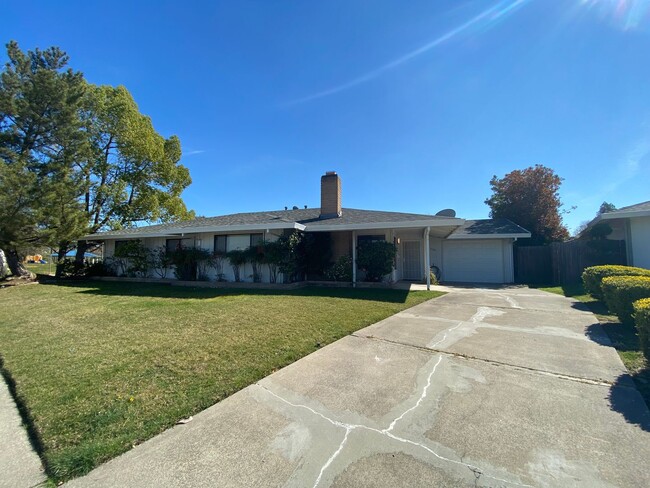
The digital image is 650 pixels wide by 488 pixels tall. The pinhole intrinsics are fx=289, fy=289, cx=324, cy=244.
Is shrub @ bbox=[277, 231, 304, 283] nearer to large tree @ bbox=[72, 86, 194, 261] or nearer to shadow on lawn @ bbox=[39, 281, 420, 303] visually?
shadow on lawn @ bbox=[39, 281, 420, 303]

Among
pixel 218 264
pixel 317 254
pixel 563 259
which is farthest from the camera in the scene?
pixel 563 259

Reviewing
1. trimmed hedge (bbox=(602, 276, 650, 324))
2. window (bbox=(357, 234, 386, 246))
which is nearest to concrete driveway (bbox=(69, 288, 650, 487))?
trimmed hedge (bbox=(602, 276, 650, 324))

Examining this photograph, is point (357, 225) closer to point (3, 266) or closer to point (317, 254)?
point (317, 254)

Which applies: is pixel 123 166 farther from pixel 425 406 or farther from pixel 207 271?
pixel 425 406

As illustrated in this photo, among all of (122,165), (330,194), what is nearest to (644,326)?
(330,194)

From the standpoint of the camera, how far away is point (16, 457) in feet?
7.18

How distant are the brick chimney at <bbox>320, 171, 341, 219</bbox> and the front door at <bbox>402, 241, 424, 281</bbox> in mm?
4331

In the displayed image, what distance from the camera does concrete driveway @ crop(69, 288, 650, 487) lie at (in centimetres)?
196

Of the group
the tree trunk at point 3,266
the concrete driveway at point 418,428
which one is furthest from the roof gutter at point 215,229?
the concrete driveway at point 418,428

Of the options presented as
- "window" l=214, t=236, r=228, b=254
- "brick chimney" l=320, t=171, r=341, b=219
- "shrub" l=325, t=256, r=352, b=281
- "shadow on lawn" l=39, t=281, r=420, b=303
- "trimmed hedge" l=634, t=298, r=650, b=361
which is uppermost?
"brick chimney" l=320, t=171, r=341, b=219

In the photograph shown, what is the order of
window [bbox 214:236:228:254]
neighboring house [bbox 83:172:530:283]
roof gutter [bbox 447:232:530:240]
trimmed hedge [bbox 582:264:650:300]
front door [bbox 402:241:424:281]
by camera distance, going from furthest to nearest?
front door [bbox 402:241:424:281] → roof gutter [bbox 447:232:530:240] → window [bbox 214:236:228:254] → neighboring house [bbox 83:172:530:283] → trimmed hedge [bbox 582:264:650:300]

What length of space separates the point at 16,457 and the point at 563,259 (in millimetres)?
17924

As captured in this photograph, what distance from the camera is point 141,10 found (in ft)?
29.0

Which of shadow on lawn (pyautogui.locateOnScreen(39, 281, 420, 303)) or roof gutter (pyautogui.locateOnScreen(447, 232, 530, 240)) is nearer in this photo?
shadow on lawn (pyautogui.locateOnScreen(39, 281, 420, 303))
